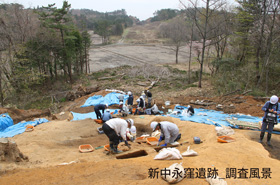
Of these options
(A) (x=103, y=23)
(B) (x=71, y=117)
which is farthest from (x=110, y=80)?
(A) (x=103, y=23)

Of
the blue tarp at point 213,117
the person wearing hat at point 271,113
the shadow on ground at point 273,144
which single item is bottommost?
the blue tarp at point 213,117

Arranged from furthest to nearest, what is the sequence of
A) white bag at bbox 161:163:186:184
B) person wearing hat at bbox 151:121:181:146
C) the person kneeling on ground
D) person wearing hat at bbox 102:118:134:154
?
the person kneeling on ground < person wearing hat at bbox 151:121:181:146 < person wearing hat at bbox 102:118:134:154 < white bag at bbox 161:163:186:184

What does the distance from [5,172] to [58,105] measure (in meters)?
12.3

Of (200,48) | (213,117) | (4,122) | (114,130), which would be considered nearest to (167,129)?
(114,130)

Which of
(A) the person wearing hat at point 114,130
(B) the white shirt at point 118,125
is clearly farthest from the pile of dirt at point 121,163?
(B) the white shirt at point 118,125

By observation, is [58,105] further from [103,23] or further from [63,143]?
[103,23]

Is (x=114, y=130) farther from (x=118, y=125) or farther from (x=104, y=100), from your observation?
(x=104, y=100)

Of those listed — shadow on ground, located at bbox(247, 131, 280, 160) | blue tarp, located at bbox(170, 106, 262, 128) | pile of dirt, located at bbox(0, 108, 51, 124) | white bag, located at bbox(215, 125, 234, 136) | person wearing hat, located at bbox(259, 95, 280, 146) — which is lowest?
pile of dirt, located at bbox(0, 108, 51, 124)

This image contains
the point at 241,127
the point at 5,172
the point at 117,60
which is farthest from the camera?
the point at 117,60

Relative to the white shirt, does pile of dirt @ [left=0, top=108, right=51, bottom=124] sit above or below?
below

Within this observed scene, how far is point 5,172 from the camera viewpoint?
4113mm

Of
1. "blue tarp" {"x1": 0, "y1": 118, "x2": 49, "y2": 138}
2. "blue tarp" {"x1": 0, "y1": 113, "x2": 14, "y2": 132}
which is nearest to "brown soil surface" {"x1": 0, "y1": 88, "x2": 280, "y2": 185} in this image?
"blue tarp" {"x1": 0, "y1": 118, "x2": 49, "y2": 138}

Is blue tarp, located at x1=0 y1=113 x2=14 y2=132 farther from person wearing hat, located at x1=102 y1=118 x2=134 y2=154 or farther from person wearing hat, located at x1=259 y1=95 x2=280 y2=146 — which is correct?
person wearing hat, located at x1=259 y1=95 x2=280 y2=146

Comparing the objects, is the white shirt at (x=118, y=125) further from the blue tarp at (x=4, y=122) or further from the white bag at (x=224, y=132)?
the blue tarp at (x=4, y=122)
